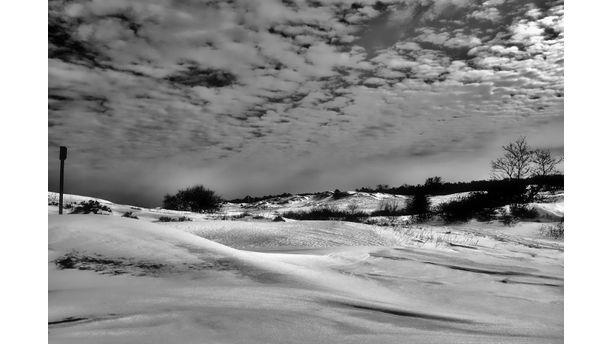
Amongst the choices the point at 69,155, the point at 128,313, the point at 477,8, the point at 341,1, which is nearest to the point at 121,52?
the point at 69,155

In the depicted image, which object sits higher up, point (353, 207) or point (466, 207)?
point (466, 207)

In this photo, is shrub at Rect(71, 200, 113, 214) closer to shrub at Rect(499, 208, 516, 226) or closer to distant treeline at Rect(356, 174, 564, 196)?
distant treeline at Rect(356, 174, 564, 196)

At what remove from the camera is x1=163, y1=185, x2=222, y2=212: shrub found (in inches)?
417

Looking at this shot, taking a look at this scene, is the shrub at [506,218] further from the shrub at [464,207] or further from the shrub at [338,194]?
the shrub at [338,194]

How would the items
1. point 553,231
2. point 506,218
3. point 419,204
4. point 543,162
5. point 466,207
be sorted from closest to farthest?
point 543,162, point 553,231, point 506,218, point 466,207, point 419,204

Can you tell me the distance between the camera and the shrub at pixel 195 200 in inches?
417

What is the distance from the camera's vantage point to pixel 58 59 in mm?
2578

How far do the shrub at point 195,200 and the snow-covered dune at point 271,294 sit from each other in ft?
27.2

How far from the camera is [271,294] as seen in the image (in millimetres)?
1664

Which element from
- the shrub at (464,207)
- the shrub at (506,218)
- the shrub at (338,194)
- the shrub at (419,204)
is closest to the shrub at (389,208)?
the shrub at (419,204)

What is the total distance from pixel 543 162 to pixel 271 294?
11.6 feet

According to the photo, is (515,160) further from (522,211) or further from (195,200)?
(195,200)

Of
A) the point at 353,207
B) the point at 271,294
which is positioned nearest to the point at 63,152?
the point at 271,294
